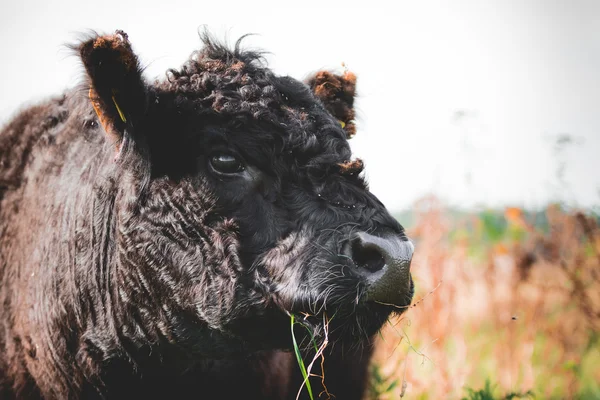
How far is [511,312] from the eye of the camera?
6.20 m

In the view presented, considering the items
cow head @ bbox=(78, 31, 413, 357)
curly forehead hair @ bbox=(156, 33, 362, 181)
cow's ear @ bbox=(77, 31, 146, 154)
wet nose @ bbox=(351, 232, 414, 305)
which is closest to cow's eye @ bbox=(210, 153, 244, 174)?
cow head @ bbox=(78, 31, 413, 357)

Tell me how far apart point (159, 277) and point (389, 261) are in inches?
52.8

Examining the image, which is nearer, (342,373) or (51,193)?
(51,193)

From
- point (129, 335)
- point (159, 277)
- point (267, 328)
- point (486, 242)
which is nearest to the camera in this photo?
point (267, 328)

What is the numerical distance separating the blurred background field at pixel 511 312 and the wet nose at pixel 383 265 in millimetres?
2298

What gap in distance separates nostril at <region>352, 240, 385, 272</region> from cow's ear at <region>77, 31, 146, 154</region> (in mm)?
1459

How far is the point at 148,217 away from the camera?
10.4ft

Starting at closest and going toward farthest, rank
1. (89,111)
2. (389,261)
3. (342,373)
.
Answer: (389,261)
(89,111)
(342,373)

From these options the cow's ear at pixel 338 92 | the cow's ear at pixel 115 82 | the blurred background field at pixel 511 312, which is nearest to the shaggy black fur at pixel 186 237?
the cow's ear at pixel 115 82

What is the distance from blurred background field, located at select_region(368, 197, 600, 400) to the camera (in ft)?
17.5

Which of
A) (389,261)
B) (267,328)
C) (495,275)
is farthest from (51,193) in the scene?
(495,275)

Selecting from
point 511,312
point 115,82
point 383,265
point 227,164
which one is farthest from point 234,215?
point 511,312

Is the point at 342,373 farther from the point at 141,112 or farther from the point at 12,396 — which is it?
the point at 141,112

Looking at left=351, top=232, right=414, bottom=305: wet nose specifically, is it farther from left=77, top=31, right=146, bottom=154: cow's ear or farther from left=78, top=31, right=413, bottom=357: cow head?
left=77, top=31, right=146, bottom=154: cow's ear
